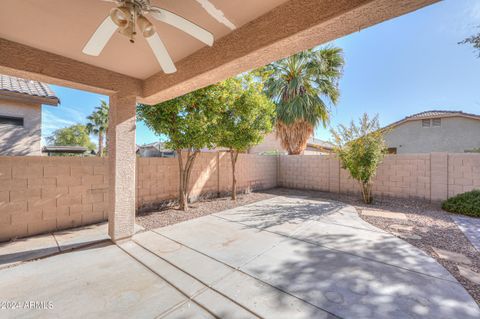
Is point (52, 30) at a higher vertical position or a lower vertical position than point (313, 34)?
higher

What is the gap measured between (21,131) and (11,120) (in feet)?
1.41

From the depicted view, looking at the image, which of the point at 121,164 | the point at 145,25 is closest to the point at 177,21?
the point at 145,25

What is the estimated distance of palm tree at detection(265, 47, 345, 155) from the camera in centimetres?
1009

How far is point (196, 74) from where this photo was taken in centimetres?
285

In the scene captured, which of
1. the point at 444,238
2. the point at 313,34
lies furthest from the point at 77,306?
the point at 444,238

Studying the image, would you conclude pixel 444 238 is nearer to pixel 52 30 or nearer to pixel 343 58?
pixel 52 30

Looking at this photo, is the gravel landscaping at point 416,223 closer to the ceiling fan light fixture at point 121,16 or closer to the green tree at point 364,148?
the green tree at point 364,148

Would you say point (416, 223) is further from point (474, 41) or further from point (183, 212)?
Answer: point (183, 212)

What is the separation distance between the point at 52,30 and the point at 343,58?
11.1m

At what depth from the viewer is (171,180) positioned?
596 cm

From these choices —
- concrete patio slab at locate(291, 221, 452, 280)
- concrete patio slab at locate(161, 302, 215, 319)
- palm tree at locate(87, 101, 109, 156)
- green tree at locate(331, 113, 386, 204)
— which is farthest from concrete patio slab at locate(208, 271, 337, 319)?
palm tree at locate(87, 101, 109, 156)

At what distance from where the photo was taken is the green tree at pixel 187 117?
4.74 meters

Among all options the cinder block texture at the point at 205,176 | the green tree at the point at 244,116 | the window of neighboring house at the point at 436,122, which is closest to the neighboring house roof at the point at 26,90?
the cinder block texture at the point at 205,176

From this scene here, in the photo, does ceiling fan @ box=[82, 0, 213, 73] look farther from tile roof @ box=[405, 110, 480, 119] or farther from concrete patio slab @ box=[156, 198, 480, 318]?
tile roof @ box=[405, 110, 480, 119]
